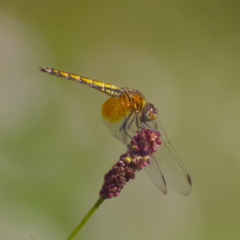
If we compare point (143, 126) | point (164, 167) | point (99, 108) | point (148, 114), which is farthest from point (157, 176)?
point (99, 108)

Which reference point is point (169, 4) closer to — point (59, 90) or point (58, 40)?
point (58, 40)

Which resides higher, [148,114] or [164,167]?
→ [148,114]

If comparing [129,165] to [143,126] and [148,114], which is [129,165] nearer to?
[143,126]

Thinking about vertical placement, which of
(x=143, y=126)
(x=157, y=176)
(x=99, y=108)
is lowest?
(x=157, y=176)

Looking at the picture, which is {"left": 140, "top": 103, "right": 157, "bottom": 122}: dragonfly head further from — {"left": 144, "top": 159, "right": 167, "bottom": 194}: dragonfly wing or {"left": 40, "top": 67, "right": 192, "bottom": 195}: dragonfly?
{"left": 144, "top": 159, "right": 167, "bottom": 194}: dragonfly wing

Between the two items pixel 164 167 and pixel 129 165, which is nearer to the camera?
pixel 129 165

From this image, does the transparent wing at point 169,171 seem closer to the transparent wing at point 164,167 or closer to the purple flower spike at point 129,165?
the transparent wing at point 164,167

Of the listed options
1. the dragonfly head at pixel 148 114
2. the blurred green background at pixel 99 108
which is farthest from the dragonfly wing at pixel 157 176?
the blurred green background at pixel 99 108
